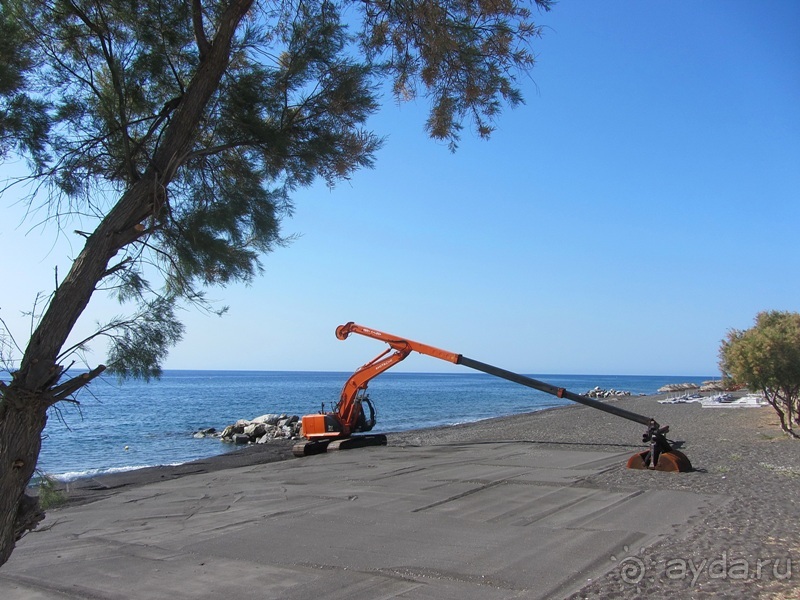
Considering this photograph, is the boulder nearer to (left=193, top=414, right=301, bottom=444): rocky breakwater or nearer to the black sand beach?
(left=193, top=414, right=301, bottom=444): rocky breakwater

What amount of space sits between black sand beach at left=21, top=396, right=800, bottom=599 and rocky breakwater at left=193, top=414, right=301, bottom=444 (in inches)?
146

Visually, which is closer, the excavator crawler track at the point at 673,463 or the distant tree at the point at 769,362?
the excavator crawler track at the point at 673,463

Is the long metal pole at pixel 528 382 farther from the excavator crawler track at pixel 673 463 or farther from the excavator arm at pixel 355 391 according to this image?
the excavator crawler track at pixel 673 463

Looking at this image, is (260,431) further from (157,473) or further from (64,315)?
(64,315)

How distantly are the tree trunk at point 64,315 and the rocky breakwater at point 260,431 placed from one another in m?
25.7

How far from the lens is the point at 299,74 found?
530 centimetres

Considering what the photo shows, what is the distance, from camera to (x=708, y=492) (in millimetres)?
10875

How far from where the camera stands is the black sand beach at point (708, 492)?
20.2 ft

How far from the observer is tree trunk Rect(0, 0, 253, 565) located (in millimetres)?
3184

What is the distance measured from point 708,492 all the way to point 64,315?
34.7 ft

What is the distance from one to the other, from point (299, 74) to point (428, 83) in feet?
3.83

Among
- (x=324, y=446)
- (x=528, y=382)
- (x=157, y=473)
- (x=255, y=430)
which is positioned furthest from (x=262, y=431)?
(x=528, y=382)

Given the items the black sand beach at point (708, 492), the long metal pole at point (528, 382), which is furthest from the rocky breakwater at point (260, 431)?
the long metal pole at point (528, 382)

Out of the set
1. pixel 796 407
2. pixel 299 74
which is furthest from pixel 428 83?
pixel 796 407
